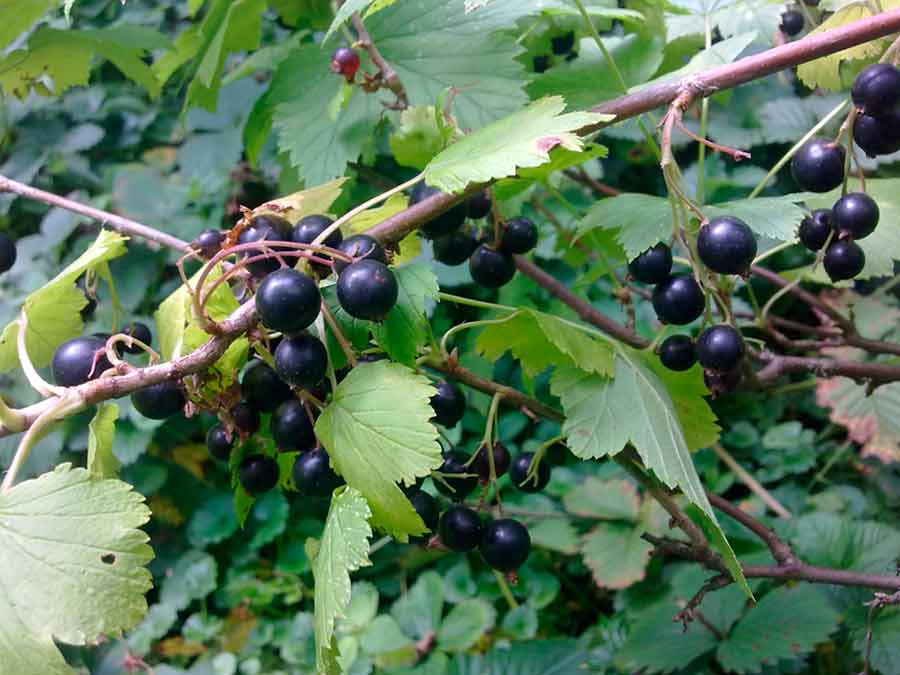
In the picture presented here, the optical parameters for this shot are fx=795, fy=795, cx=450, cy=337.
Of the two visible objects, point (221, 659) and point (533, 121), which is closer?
point (533, 121)

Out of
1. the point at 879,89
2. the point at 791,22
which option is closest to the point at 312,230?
the point at 879,89

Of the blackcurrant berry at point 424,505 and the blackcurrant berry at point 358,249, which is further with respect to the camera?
the blackcurrant berry at point 424,505

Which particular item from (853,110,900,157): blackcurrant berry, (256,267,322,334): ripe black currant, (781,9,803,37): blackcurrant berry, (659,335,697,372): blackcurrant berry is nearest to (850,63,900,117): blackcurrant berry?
(853,110,900,157): blackcurrant berry

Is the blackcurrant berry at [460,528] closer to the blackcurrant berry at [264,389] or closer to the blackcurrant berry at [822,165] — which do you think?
the blackcurrant berry at [264,389]

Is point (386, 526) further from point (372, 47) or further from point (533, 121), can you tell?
point (372, 47)

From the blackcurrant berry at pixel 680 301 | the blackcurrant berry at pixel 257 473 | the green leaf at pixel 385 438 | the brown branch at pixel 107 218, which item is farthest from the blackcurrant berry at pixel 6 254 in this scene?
the blackcurrant berry at pixel 680 301

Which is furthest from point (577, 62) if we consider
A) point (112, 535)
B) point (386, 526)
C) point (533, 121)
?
point (112, 535)

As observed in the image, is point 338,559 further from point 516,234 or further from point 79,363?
point 516,234
